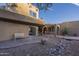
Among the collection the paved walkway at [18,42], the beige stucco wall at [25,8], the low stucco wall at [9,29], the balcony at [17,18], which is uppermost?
the beige stucco wall at [25,8]

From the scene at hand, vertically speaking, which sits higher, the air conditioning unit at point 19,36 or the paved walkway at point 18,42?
the air conditioning unit at point 19,36

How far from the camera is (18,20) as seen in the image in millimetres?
3717

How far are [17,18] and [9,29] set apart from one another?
0.28 metres

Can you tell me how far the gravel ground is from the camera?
11.5 ft

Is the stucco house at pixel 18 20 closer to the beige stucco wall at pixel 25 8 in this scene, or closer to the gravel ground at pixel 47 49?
the beige stucco wall at pixel 25 8

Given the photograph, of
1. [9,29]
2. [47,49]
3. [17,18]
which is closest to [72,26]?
[47,49]

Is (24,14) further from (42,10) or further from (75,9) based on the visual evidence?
(75,9)

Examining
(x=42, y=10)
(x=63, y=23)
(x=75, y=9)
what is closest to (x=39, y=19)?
(x=42, y=10)

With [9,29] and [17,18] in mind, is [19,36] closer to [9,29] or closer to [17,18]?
[9,29]

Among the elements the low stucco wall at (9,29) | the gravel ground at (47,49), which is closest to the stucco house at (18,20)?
the low stucco wall at (9,29)

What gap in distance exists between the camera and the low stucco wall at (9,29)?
3611 millimetres

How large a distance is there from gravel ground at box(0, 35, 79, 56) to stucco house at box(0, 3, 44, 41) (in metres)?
0.29

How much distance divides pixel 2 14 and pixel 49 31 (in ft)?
3.35

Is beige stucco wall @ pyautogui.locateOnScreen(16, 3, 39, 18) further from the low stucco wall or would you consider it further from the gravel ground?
the gravel ground
